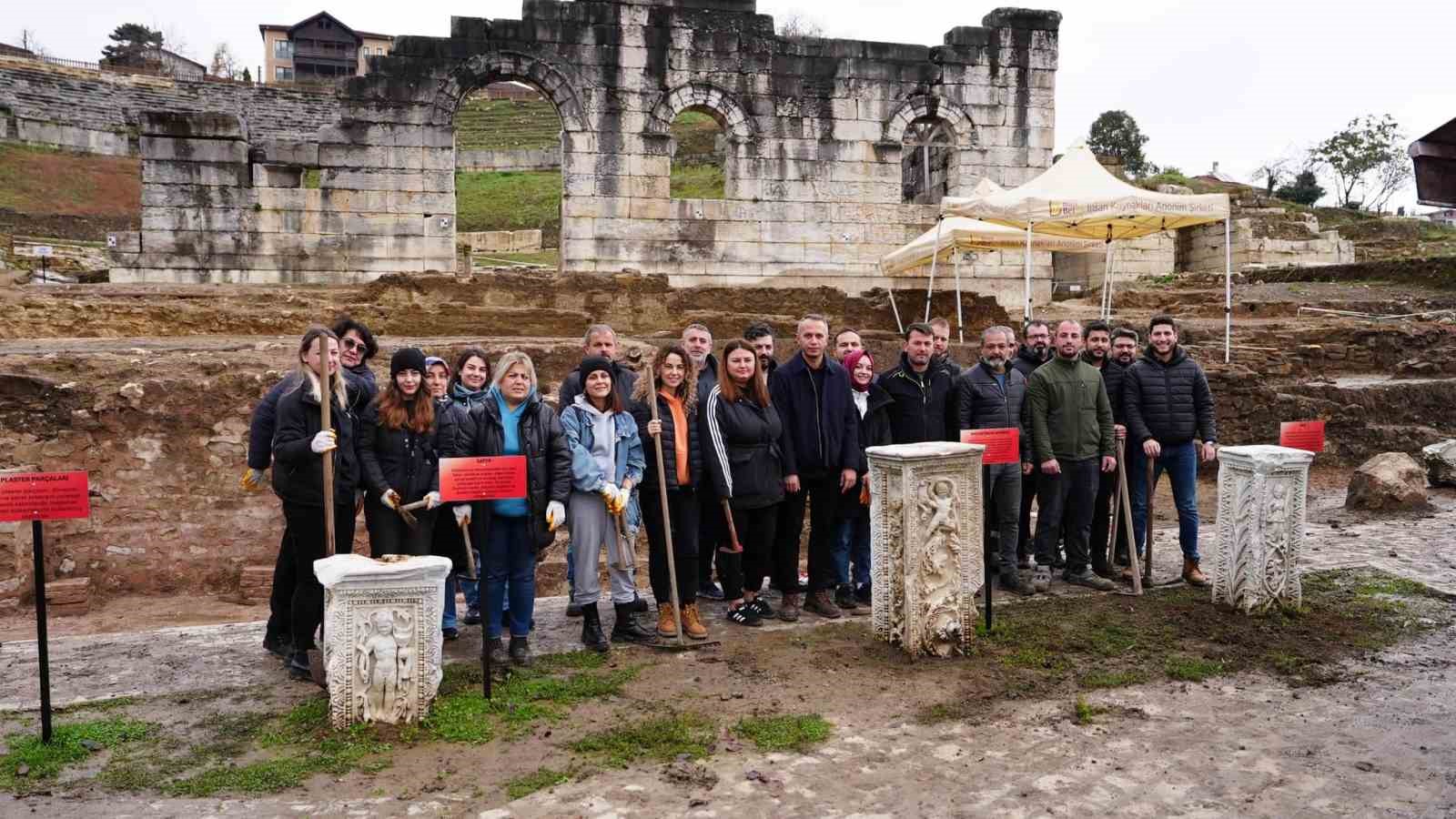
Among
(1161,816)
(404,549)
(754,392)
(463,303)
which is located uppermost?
(463,303)

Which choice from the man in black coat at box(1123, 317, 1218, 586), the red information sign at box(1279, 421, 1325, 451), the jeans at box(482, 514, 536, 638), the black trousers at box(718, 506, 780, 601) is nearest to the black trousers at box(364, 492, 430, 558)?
the jeans at box(482, 514, 536, 638)

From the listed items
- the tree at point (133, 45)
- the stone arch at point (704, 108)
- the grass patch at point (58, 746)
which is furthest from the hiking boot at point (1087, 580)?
the tree at point (133, 45)

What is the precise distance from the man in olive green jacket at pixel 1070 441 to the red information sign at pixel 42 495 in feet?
19.1

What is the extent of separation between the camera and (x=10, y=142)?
38.8m

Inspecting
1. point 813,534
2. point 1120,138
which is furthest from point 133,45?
point 813,534

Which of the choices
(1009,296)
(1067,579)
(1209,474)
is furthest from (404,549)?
(1009,296)

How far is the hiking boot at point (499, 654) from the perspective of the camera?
5516 mm

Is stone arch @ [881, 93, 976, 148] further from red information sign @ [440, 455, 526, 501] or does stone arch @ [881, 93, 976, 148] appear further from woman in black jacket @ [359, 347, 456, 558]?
red information sign @ [440, 455, 526, 501]

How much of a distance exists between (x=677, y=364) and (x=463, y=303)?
26.4 ft

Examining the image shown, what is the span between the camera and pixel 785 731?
464cm

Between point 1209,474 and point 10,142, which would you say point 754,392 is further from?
point 10,142

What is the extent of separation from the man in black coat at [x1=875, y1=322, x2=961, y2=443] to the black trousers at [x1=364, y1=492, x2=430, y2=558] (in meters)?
3.24

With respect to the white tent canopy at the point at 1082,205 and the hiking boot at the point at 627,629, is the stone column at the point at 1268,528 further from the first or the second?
the white tent canopy at the point at 1082,205

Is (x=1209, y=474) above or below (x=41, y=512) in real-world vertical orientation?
below
